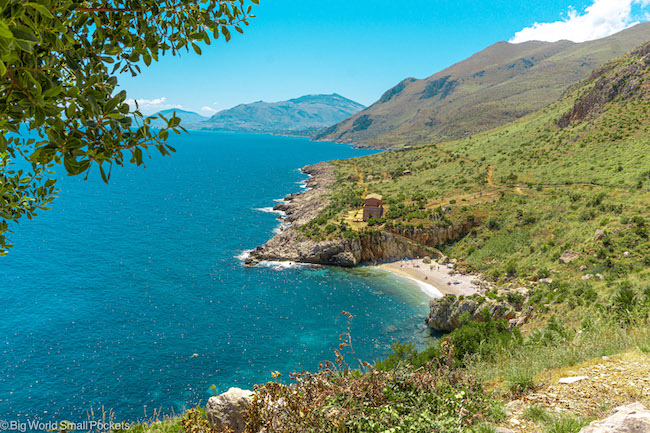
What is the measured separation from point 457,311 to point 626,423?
2914 cm

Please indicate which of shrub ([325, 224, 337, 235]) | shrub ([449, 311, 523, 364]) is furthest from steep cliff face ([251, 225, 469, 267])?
shrub ([449, 311, 523, 364])

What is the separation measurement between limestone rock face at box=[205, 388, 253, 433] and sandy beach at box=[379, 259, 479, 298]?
32.7 metres

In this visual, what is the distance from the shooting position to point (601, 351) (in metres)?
7.29

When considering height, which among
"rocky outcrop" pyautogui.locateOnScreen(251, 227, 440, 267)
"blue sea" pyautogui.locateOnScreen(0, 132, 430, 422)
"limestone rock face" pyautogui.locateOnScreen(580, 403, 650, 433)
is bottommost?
"blue sea" pyautogui.locateOnScreen(0, 132, 430, 422)

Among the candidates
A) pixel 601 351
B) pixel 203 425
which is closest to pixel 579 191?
pixel 601 351

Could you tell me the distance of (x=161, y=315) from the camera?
35.1 meters

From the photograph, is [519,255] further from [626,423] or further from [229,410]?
[626,423]

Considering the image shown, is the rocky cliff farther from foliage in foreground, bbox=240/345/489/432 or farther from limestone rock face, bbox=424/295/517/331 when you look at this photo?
foliage in foreground, bbox=240/345/489/432

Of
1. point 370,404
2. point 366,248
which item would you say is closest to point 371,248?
point 366,248

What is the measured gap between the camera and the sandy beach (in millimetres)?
37500

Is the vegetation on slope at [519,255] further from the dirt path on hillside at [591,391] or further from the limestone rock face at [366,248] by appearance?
the limestone rock face at [366,248]

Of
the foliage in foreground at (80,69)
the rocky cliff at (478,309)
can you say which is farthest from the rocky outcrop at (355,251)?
the foliage in foreground at (80,69)

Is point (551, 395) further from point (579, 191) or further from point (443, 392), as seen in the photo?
point (579, 191)

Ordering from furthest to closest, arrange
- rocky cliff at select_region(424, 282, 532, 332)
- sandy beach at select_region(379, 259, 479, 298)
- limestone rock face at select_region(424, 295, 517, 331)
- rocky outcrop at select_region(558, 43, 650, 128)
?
rocky outcrop at select_region(558, 43, 650, 128), sandy beach at select_region(379, 259, 479, 298), limestone rock face at select_region(424, 295, 517, 331), rocky cliff at select_region(424, 282, 532, 332)
